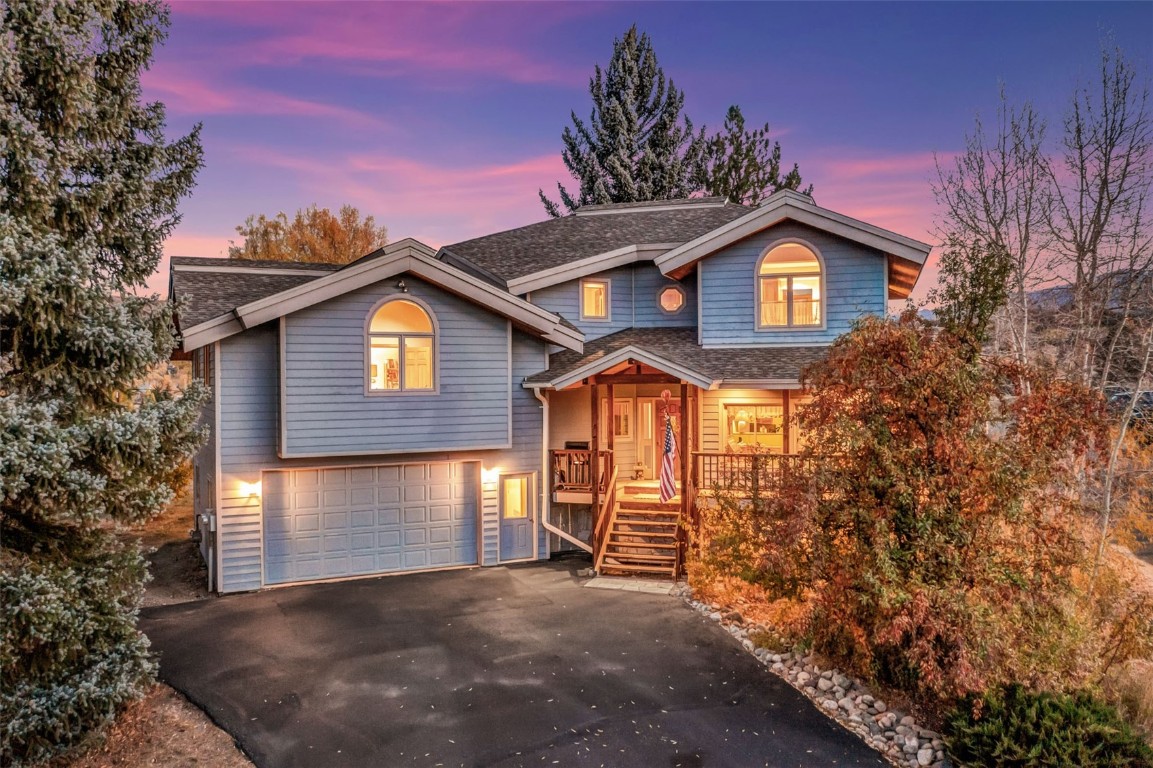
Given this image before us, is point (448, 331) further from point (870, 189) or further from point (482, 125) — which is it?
point (870, 189)

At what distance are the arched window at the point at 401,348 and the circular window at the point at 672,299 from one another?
6183 millimetres

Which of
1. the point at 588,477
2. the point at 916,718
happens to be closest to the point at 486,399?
the point at 588,477

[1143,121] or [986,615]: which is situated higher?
[1143,121]

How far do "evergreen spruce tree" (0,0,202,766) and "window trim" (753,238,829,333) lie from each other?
1137 centimetres

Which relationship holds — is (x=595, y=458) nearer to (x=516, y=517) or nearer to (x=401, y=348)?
(x=516, y=517)

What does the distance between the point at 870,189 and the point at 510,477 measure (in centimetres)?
1777

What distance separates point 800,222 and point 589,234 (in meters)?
5.82

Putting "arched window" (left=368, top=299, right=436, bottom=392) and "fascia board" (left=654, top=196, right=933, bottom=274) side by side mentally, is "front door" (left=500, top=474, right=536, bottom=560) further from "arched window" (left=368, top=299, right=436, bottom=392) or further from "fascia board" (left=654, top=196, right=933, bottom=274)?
"fascia board" (left=654, top=196, right=933, bottom=274)

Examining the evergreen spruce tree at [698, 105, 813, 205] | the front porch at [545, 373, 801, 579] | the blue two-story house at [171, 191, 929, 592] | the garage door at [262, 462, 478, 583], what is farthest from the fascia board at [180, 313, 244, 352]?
the evergreen spruce tree at [698, 105, 813, 205]

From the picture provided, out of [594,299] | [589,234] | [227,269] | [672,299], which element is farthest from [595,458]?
[227,269]

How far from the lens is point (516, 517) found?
13.1 metres

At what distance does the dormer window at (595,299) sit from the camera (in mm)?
15109

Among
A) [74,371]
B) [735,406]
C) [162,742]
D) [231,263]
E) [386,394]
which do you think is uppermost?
[231,263]

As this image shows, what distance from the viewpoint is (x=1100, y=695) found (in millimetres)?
6746
